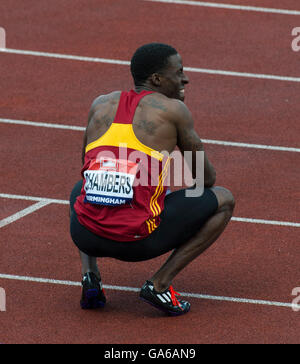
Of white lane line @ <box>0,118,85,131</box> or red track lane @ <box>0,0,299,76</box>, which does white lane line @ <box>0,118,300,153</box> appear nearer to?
white lane line @ <box>0,118,85,131</box>

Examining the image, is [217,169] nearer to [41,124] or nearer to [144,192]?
[41,124]

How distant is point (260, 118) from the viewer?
30.6ft

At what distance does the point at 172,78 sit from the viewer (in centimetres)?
554

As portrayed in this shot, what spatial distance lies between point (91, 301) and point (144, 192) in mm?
813

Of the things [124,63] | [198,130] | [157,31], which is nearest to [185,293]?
[198,130]

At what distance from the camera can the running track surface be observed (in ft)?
18.4

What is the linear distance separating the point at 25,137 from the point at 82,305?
11.2 ft

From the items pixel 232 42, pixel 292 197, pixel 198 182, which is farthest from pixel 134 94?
pixel 232 42

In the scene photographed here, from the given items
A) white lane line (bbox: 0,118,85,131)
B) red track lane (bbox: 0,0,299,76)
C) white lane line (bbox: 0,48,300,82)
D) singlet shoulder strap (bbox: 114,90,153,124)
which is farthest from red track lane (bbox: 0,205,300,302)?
red track lane (bbox: 0,0,299,76)

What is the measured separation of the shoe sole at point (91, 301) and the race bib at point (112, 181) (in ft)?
2.04

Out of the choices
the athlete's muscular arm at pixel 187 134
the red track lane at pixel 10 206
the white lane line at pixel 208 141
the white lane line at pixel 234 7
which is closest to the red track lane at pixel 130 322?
the athlete's muscular arm at pixel 187 134

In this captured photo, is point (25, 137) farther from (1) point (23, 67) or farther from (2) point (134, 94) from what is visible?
(2) point (134, 94)

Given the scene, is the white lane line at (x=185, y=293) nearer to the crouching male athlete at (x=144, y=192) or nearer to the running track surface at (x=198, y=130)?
the running track surface at (x=198, y=130)

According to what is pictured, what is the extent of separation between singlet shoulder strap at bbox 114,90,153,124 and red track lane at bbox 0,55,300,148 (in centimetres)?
348
